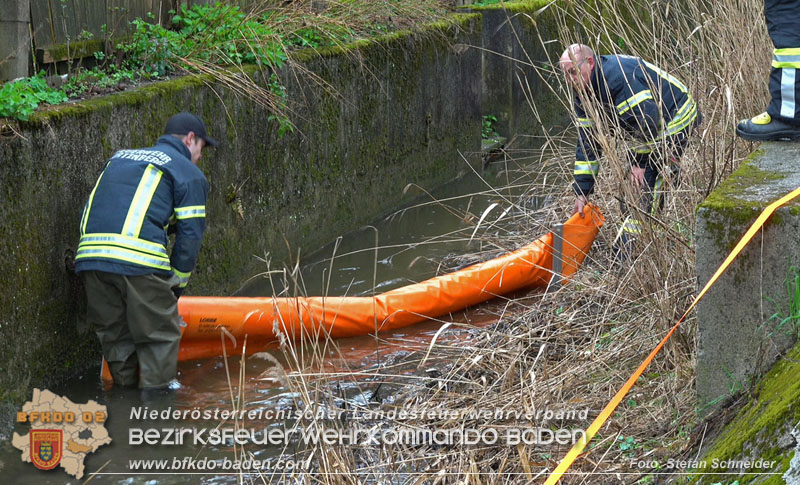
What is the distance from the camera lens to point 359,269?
23.0ft

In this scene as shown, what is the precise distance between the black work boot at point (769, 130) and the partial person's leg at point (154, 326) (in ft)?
10.2

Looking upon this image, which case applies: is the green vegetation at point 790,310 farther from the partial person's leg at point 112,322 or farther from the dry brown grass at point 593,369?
the partial person's leg at point 112,322

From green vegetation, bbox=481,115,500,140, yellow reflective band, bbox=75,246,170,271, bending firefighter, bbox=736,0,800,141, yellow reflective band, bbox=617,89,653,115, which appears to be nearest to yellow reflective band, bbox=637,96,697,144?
yellow reflective band, bbox=617,89,653,115

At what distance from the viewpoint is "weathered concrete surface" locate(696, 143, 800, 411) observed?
106 inches

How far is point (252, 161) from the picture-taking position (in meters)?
6.68

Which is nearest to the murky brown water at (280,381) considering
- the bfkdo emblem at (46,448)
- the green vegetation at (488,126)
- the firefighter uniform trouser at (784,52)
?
the bfkdo emblem at (46,448)

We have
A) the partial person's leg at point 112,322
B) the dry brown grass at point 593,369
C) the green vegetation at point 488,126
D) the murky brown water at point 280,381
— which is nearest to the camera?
the dry brown grass at point 593,369

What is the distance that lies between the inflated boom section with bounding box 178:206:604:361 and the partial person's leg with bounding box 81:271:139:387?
389mm

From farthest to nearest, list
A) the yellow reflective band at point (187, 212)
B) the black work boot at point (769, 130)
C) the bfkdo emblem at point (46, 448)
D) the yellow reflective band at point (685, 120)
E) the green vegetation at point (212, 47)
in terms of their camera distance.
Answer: the green vegetation at point (212, 47) < the yellow reflective band at point (685, 120) < the yellow reflective band at point (187, 212) < the bfkdo emblem at point (46, 448) < the black work boot at point (769, 130)

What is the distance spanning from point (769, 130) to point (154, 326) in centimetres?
332

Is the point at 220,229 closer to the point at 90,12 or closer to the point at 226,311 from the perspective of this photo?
the point at 226,311

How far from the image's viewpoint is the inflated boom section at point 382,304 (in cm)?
516

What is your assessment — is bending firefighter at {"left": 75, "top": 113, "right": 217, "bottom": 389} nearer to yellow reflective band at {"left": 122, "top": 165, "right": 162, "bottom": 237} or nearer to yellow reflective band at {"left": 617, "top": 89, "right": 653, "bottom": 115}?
yellow reflective band at {"left": 122, "top": 165, "right": 162, "bottom": 237}

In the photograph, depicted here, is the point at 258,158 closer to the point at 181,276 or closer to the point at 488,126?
the point at 181,276
